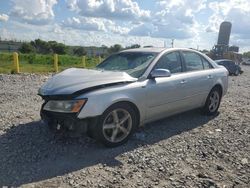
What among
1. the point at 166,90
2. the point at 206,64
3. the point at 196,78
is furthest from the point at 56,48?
the point at 166,90

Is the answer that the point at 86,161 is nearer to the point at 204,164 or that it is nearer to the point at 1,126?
the point at 204,164

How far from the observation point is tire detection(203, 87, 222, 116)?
634 cm

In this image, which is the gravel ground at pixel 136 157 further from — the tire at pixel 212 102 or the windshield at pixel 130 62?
the windshield at pixel 130 62

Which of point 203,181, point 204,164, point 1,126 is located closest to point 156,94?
point 204,164

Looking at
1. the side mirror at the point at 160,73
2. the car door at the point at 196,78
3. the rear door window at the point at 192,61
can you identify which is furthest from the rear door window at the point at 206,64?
the side mirror at the point at 160,73

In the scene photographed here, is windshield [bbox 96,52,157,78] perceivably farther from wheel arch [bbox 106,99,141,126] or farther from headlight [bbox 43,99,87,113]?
headlight [bbox 43,99,87,113]

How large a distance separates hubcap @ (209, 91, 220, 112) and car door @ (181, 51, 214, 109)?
1.12ft

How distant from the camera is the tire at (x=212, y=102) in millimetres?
6336

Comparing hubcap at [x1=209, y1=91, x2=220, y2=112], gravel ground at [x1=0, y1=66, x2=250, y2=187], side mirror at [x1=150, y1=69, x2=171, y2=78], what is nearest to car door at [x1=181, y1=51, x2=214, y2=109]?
hubcap at [x1=209, y1=91, x2=220, y2=112]

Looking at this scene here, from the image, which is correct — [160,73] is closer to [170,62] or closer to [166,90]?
[166,90]

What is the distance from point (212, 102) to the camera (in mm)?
6477

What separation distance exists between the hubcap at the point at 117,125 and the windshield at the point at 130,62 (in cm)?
73

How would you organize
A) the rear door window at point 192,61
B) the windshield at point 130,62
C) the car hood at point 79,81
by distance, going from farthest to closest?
the rear door window at point 192,61, the windshield at point 130,62, the car hood at point 79,81

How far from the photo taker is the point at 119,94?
4.27 m
